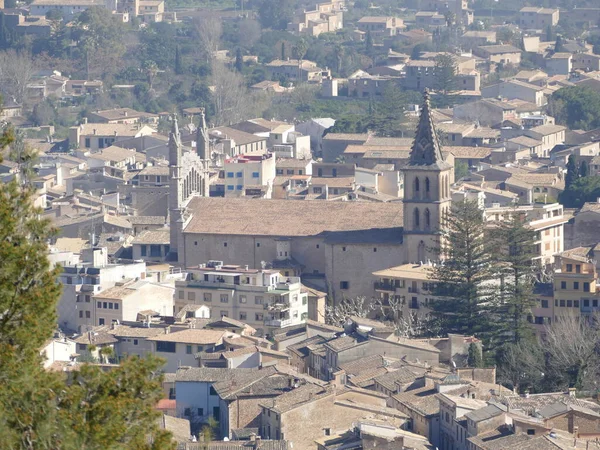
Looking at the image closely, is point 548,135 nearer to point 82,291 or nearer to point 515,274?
point 515,274

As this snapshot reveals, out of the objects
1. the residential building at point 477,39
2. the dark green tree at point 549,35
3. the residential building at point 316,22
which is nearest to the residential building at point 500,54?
the residential building at point 477,39

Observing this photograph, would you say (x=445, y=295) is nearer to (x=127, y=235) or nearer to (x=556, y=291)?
(x=556, y=291)

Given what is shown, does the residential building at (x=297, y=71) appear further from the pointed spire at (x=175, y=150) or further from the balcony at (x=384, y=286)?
the balcony at (x=384, y=286)

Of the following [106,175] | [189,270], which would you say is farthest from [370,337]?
[106,175]

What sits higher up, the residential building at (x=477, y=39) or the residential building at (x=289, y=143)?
the residential building at (x=289, y=143)

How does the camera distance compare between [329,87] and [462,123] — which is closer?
[462,123]

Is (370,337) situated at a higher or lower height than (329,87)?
higher
